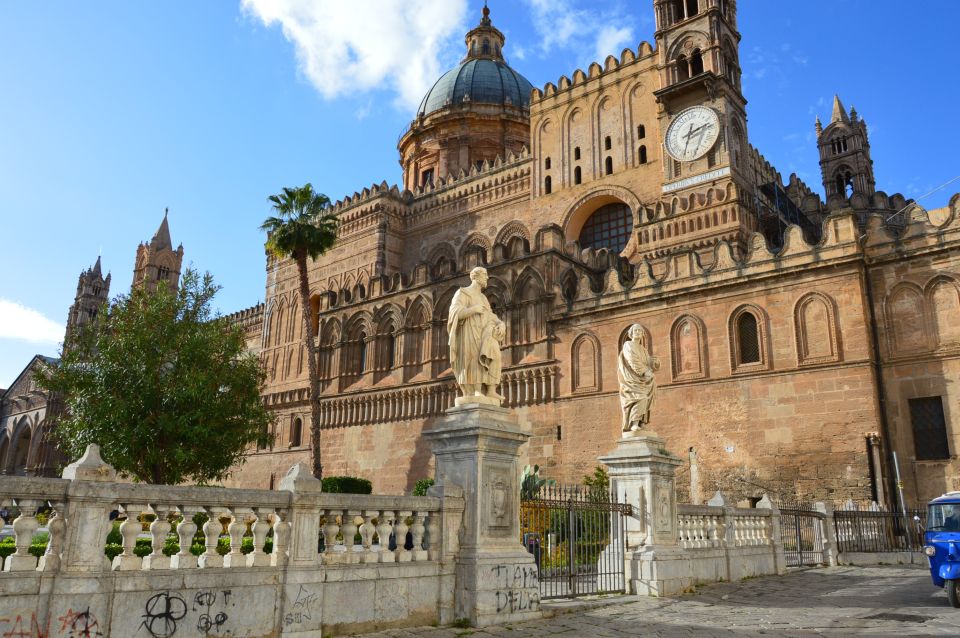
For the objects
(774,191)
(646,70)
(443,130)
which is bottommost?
(774,191)

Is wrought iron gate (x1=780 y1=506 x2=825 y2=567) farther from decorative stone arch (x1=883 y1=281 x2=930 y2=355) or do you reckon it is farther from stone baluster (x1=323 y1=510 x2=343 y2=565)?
stone baluster (x1=323 y1=510 x2=343 y2=565)

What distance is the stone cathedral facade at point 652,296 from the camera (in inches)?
848

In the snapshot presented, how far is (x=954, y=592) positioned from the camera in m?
10.6

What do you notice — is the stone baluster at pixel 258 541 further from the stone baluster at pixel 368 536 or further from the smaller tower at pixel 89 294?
the smaller tower at pixel 89 294

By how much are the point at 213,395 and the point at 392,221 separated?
24.2 metres

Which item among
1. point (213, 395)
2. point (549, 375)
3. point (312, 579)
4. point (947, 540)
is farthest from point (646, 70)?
point (312, 579)

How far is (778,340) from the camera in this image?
76.1 ft

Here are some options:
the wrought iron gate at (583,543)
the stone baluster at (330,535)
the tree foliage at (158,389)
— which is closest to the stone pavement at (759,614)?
the wrought iron gate at (583,543)

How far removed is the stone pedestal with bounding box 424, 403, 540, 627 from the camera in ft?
29.3

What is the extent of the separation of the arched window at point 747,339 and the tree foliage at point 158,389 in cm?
1652

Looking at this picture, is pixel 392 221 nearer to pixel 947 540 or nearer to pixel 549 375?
pixel 549 375

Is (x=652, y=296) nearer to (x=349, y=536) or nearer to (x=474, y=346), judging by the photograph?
(x=474, y=346)

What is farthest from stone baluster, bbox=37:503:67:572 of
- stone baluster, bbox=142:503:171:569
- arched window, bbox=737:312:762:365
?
arched window, bbox=737:312:762:365

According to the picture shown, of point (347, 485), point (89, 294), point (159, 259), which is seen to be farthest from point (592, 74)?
point (89, 294)
